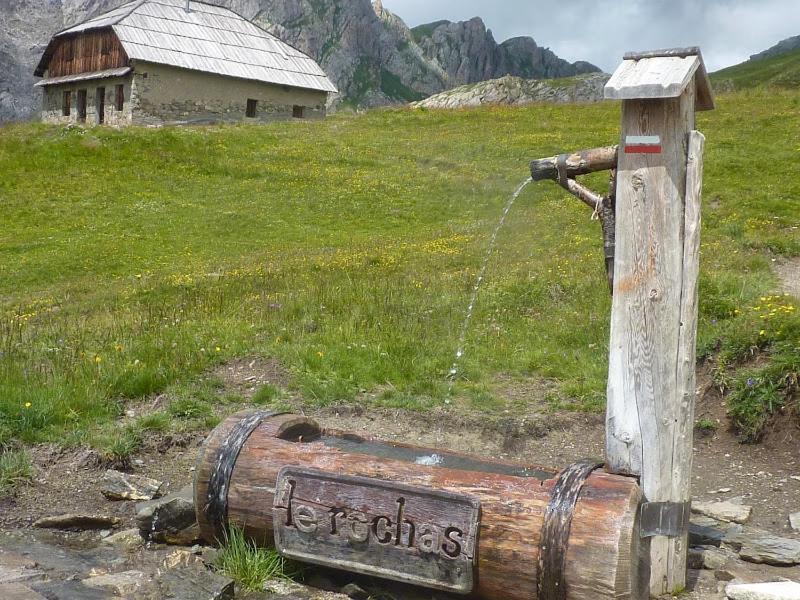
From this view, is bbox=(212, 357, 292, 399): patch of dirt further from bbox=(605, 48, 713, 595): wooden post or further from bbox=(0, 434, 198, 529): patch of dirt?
bbox=(605, 48, 713, 595): wooden post

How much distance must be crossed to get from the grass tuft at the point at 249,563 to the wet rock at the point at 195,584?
117 mm

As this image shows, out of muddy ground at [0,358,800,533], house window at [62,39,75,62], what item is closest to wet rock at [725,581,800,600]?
muddy ground at [0,358,800,533]

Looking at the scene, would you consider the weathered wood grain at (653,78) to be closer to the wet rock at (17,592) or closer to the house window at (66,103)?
the wet rock at (17,592)

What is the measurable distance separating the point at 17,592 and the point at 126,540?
113 cm

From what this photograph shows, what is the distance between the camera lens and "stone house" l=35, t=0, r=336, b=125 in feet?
114

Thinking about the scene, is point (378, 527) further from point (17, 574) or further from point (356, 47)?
point (356, 47)

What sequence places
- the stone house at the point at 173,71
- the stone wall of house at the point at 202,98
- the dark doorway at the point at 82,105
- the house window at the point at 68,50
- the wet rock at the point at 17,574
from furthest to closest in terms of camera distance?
the house window at the point at 68,50
the dark doorway at the point at 82,105
the stone house at the point at 173,71
the stone wall of house at the point at 202,98
the wet rock at the point at 17,574

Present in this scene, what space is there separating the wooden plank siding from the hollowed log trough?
33337 millimetres

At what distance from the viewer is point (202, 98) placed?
36.4 metres

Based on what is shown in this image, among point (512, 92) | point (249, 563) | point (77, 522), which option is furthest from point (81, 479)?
point (512, 92)

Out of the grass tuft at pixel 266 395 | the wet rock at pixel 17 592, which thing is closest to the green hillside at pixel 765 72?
the grass tuft at pixel 266 395

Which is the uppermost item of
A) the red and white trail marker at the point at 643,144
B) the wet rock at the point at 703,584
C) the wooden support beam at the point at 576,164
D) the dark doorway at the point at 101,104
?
the dark doorway at the point at 101,104

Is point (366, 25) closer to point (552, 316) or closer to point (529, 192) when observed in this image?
point (529, 192)

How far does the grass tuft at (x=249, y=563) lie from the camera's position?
4.46 metres
